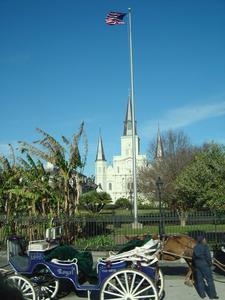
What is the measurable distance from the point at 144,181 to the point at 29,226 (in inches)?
1334

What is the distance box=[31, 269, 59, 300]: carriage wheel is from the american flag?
22706 millimetres

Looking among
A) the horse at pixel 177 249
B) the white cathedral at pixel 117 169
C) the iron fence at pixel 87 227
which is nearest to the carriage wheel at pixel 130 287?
the horse at pixel 177 249

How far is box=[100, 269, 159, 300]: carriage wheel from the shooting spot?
7.17 meters

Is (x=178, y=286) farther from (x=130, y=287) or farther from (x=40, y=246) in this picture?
(x=40, y=246)

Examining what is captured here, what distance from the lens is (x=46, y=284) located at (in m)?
8.57

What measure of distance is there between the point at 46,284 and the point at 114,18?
2337 centimetres

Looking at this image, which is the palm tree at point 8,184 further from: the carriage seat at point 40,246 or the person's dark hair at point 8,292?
the person's dark hair at point 8,292

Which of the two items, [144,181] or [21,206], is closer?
[21,206]

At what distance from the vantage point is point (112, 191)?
143 m

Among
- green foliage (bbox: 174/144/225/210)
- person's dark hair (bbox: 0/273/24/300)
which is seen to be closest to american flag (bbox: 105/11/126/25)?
green foliage (bbox: 174/144/225/210)

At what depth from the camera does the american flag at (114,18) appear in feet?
93.2

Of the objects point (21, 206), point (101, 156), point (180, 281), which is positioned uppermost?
point (101, 156)

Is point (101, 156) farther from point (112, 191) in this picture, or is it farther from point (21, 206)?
point (21, 206)

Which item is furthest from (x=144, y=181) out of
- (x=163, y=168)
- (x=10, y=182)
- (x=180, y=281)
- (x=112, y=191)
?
(x=112, y=191)
